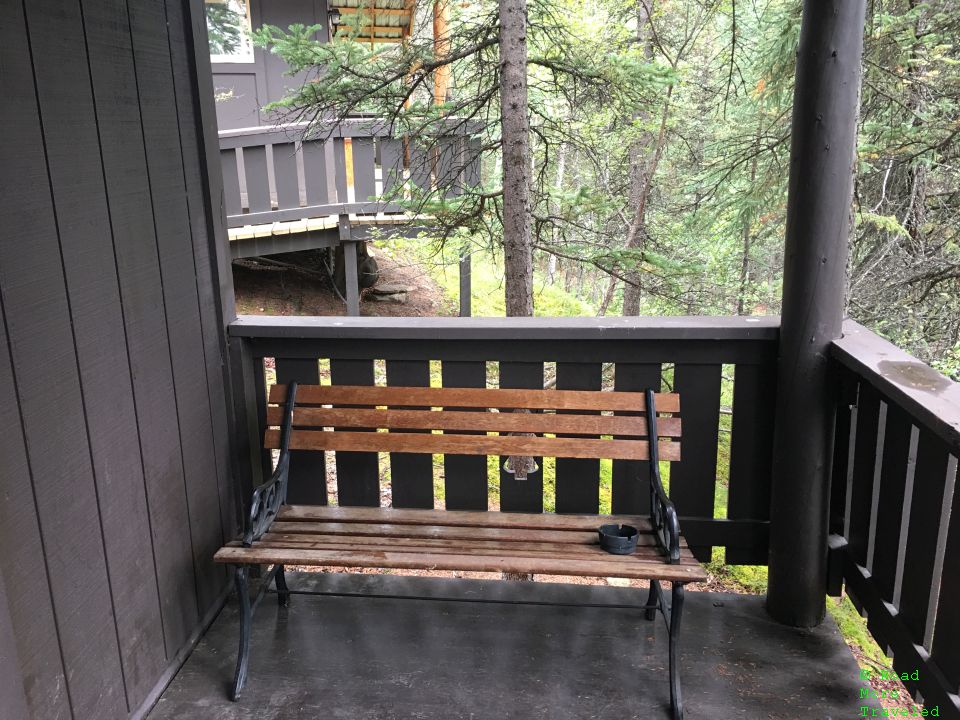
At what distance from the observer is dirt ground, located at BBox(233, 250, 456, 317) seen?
9.75m

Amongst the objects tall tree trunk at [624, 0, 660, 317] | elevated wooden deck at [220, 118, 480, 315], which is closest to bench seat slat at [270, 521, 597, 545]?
elevated wooden deck at [220, 118, 480, 315]

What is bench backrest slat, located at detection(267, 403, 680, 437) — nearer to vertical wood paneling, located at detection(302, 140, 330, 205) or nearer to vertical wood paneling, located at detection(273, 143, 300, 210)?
vertical wood paneling, located at detection(273, 143, 300, 210)

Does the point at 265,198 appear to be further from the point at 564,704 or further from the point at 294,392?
the point at 564,704

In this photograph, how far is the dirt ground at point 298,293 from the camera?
384 inches

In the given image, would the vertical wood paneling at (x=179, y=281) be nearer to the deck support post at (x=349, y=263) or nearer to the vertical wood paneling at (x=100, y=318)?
the vertical wood paneling at (x=100, y=318)

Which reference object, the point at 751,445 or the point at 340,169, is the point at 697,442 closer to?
the point at 751,445

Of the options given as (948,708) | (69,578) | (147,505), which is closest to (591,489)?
(948,708)

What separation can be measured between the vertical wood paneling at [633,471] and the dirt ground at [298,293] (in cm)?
697

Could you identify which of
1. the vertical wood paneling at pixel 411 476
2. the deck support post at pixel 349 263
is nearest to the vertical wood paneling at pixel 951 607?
the vertical wood paneling at pixel 411 476

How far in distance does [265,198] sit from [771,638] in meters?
7.05

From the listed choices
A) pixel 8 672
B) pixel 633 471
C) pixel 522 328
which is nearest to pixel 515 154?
pixel 522 328

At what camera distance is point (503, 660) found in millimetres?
2547

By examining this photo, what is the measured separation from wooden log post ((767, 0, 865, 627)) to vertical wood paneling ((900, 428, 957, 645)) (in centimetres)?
46

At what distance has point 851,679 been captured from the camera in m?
2.44
